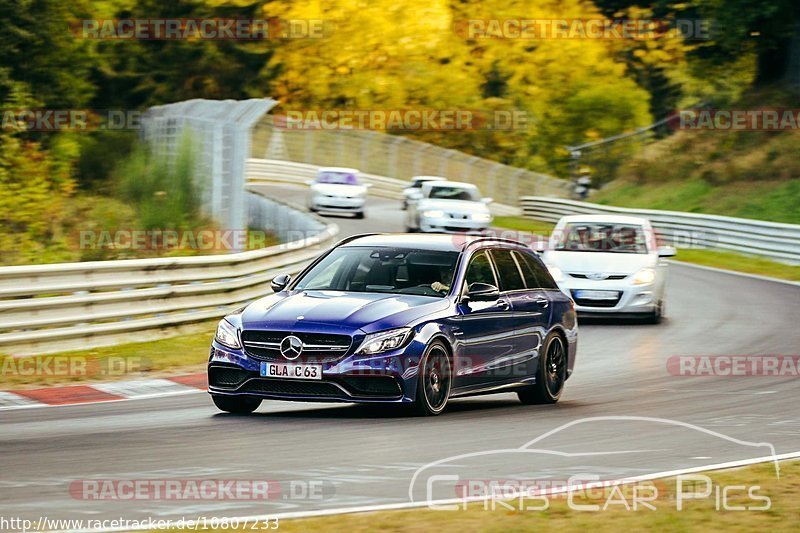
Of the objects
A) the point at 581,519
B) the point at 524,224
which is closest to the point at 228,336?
the point at 581,519

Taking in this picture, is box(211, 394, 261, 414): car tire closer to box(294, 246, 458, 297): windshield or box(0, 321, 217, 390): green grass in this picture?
box(294, 246, 458, 297): windshield

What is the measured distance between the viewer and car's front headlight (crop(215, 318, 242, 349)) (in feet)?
37.0

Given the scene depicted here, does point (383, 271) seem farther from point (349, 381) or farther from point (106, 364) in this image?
point (106, 364)

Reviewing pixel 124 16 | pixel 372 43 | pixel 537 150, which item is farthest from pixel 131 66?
pixel 537 150

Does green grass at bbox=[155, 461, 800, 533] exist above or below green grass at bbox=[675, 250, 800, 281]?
above

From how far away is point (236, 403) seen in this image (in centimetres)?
1161

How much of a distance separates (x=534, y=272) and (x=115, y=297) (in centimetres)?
517

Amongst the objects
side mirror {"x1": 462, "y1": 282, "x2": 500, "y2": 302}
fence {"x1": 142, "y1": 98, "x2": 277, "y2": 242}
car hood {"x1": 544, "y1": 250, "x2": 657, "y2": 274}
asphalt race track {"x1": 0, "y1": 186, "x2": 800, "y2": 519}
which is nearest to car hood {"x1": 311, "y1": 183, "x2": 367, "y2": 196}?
→ fence {"x1": 142, "y1": 98, "x2": 277, "y2": 242}

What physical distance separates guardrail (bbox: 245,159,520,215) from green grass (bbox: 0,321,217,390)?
4293 centimetres

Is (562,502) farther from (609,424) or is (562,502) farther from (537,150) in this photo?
(537,150)

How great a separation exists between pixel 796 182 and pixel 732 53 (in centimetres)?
837

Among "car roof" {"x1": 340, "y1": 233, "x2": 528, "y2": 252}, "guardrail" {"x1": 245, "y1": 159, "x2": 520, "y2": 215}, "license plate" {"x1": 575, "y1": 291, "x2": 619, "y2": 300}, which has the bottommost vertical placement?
"guardrail" {"x1": 245, "y1": 159, "x2": 520, "y2": 215}

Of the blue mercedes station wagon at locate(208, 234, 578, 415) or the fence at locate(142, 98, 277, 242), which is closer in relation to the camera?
the blue mercedes station wagon at locate(208, 234, 578, 415)

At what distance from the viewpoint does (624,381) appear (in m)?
15.0
